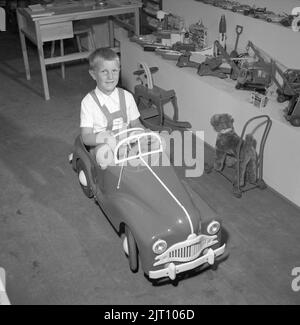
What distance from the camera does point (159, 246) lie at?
1815 mm

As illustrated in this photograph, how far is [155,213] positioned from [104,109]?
72 centimetres

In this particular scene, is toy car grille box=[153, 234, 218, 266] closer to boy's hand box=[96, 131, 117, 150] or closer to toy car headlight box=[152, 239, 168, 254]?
toy car headlight box=[152, 239, 168, 254]

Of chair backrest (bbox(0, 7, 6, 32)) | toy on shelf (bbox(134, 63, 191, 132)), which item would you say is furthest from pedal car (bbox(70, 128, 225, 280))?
chair backrest (bbox(0, 7, 6, 32))

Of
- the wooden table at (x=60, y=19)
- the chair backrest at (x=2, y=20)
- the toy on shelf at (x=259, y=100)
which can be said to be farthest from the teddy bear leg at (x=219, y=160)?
the chair backrest at (x=2, y=20)

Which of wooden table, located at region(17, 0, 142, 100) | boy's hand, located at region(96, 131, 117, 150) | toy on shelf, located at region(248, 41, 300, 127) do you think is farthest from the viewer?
wooden table, located at region(17, 0, 142, 100)

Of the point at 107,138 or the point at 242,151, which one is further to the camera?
the point at 242,151

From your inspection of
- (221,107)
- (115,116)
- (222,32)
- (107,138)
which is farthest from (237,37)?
(107,138)

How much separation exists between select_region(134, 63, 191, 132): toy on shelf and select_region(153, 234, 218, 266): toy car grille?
4.73 feet

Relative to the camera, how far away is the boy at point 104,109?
7.22 feet

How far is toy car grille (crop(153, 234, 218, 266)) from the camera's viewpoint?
184 centimetres

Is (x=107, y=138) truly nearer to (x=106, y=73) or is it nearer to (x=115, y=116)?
(x=115, y=116)

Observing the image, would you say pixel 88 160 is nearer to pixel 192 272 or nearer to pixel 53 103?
pixel 192 272

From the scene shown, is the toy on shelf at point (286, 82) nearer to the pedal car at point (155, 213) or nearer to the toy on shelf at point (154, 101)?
the toy on shelf at point (154, 101)
